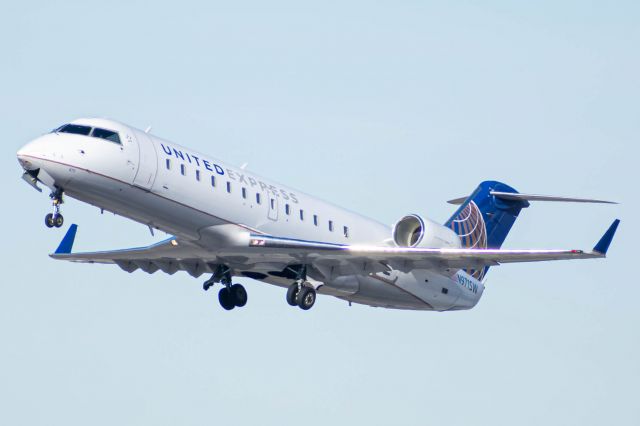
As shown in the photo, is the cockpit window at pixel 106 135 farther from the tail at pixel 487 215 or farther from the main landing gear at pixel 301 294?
the tail at pixel 487 215

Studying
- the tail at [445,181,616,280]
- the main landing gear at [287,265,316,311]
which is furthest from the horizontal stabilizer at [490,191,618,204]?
the main landing gear at [287,265,316,311]

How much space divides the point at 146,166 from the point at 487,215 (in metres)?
11.8

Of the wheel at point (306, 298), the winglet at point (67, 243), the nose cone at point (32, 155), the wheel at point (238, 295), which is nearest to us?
the nose cone at point (32, 155)

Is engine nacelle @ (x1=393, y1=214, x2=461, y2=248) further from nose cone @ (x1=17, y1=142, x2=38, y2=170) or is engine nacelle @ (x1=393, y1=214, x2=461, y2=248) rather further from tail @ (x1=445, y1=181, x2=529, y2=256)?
nose cone @ (x1=17, y1=142, x2=38, y2=170)

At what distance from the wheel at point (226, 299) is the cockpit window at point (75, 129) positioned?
6347 millimetres

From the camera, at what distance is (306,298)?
28.8 metres

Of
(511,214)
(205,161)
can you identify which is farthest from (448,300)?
(205,161)

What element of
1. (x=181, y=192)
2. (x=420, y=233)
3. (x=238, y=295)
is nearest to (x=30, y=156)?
(x=181, y=192)

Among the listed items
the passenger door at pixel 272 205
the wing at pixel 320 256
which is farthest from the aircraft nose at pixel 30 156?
the passenger door at pixel 272 205

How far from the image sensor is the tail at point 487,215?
33.5 m

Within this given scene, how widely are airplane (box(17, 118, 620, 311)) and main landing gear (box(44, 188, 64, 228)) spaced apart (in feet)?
0.06

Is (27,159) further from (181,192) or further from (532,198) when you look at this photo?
(532,198)

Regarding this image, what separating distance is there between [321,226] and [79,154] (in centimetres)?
645

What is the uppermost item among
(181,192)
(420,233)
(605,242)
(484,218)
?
(181,192)
